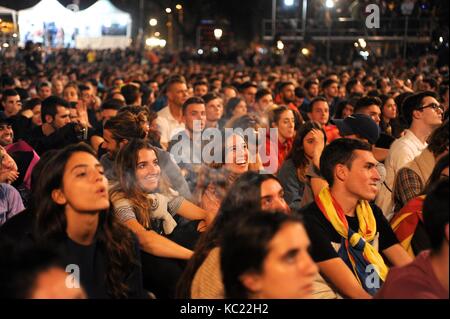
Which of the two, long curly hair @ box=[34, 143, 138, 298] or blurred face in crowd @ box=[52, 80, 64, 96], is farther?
blurred face in crowd @ box=[52, 80, 64, 96]

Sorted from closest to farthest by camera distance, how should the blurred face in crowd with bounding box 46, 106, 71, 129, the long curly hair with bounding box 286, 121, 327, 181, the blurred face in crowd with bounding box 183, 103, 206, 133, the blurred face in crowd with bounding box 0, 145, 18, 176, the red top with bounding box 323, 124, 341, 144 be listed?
the blurred face in crowd with bounding box 0, 145, 18, 176 < the long curly hair with bounding box 286, 121, 327, 181 < the red top with bounding box 323, 124, 341, 144 < the blurred face in crowd with bounding box 183, 103, 206, 133 < the blurred face in crowd with bounding box 46, 106, 71, 129

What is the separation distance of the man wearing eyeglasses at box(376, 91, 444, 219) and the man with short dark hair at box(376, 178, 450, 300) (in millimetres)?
2534

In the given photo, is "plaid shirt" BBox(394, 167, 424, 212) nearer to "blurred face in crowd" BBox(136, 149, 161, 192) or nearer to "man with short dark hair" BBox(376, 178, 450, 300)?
"blurred face in crowd" BBox(136, 149, 161, 192)

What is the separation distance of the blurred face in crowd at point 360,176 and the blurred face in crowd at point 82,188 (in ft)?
4.31

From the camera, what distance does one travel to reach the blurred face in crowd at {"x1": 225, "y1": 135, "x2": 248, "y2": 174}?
5215mm

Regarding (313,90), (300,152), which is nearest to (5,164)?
(300,152)

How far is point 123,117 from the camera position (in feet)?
19.4

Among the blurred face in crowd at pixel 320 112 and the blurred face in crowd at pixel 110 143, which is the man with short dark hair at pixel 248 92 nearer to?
the blurred face in crowd at pixel 320 112

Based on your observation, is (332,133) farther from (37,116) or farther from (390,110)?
(37,116)

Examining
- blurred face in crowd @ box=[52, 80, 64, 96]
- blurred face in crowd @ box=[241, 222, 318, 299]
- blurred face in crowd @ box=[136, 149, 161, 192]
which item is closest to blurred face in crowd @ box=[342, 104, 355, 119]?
blurred face in crowd @ box=[52, 80, 64, 96]

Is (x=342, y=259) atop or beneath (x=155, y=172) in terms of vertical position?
beneath

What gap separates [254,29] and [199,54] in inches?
368
